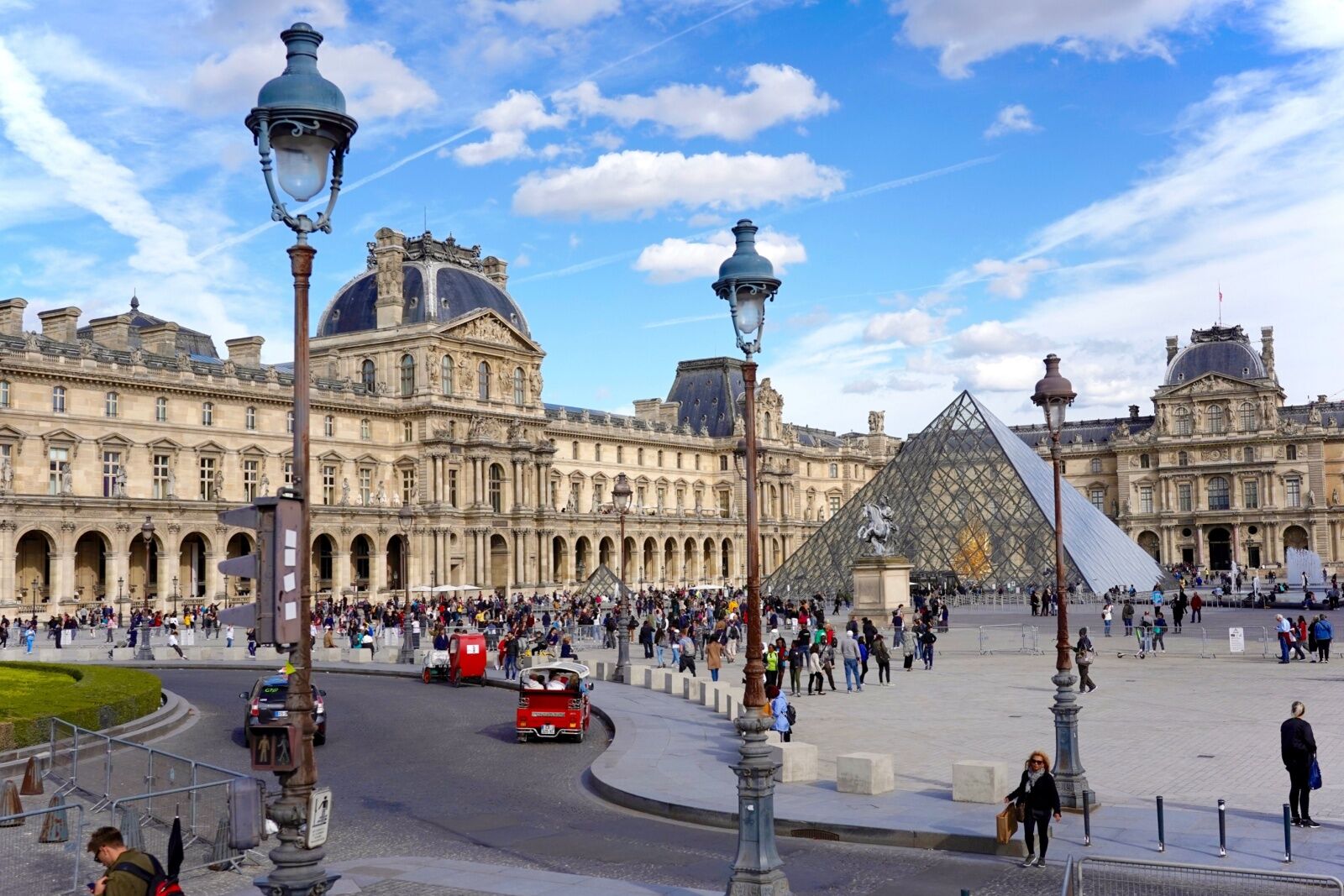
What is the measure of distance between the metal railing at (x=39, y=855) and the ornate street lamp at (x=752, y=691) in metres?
5.70

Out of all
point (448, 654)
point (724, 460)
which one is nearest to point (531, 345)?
point (724, 460)

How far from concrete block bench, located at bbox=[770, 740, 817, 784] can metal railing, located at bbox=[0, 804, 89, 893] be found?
7395mm

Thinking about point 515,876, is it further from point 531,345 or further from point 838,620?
point 531,345

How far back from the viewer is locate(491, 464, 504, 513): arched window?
2820 inches

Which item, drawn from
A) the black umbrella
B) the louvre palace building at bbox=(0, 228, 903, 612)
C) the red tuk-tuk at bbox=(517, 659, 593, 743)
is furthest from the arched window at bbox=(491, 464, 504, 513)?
the black umbrella

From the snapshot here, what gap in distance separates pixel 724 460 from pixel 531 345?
26.8 meters

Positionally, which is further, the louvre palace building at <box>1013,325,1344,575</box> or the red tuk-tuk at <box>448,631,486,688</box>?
the louvre palace building at <box>1013,325,1344,575</box>

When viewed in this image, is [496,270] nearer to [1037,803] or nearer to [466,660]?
[466,660]

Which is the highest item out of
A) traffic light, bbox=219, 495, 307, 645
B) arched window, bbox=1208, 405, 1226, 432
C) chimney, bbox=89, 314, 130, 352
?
chimney, bbox=89, 314, 130, 352

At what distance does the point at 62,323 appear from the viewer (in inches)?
2244

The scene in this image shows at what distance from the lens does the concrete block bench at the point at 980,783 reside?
13414mm

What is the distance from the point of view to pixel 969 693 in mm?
24172

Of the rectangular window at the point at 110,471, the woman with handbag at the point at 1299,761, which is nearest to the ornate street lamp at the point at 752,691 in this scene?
the woman with handbag at the point at 1299,761

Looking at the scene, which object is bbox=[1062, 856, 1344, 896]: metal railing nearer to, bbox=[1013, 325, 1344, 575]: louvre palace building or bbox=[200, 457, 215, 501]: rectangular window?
bbox=[200, 457, 215, 501]: rectangular window
